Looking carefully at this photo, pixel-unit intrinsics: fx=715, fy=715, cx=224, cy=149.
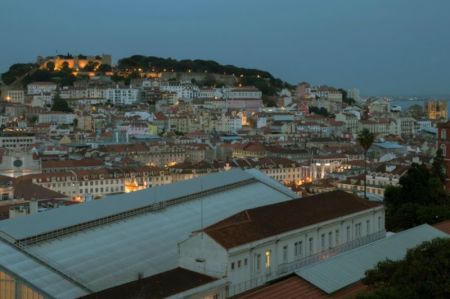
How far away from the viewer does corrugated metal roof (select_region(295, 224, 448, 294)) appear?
1609cm

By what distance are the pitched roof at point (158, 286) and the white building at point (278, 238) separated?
54cm

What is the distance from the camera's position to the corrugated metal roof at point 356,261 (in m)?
16.1

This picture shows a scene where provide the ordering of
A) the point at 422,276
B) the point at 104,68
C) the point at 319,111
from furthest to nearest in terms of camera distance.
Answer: the point at 104,68, the point at 319,111, the point at 422,276

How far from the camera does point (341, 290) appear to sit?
16.0 m

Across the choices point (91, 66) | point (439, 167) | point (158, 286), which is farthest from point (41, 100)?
point (158, 286)

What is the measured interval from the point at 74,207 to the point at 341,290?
8.85 m

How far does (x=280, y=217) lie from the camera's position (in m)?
19.2

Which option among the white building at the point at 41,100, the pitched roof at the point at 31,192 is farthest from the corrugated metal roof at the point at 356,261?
the white building at the point at 41,100

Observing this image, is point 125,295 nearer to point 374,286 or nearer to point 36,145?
point 374,286

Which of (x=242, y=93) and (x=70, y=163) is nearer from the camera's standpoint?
(x=70, y=163)

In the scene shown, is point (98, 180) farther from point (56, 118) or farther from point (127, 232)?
point (56, 118)

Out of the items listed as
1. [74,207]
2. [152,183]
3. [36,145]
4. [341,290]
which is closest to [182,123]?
[36,145]

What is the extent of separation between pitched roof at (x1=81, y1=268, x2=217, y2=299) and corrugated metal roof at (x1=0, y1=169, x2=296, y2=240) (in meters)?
4.22

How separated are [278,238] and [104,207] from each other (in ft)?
19.6
